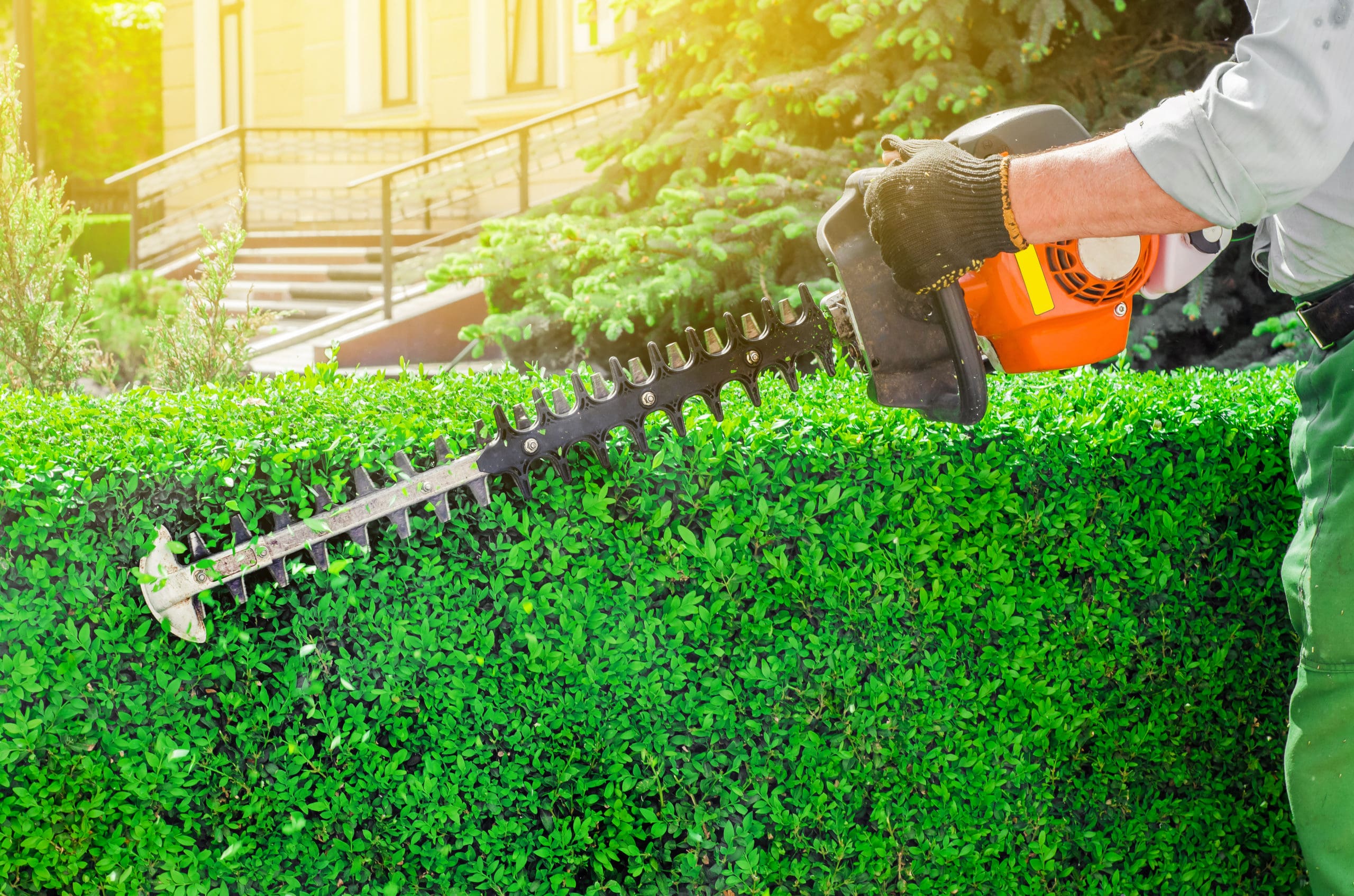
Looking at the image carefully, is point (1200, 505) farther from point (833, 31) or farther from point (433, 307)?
point (433, 307)

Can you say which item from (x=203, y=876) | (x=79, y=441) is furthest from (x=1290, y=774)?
(x=79, y=441)

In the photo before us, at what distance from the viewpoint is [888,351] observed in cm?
194

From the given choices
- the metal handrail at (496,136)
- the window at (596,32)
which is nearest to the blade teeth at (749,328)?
the metal handrail at (496,136)

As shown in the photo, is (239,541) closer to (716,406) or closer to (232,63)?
(716,406)

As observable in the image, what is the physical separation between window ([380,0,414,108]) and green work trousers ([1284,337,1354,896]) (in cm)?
1449

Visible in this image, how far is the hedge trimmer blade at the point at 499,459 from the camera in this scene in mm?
1871

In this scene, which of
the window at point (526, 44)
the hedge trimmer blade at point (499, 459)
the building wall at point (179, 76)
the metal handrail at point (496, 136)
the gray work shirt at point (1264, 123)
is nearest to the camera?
the gray work shirt at point (1264, 123)

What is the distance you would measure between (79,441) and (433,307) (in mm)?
7590

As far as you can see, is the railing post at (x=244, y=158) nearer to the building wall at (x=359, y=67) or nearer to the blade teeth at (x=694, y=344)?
the building wall at (x=359, y=67)

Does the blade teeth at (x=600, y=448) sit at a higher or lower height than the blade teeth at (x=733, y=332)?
lower

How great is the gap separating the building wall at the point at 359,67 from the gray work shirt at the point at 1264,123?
10.7 metres

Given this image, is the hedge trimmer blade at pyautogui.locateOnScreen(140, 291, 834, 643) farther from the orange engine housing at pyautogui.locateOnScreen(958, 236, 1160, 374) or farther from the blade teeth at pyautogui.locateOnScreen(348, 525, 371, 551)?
the orange engine housing at pyautogui.locateOnScreen(958, 236, 1160, 374)

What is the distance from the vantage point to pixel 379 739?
2.10m

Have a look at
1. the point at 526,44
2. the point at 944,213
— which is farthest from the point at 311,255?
the point at 944,213
